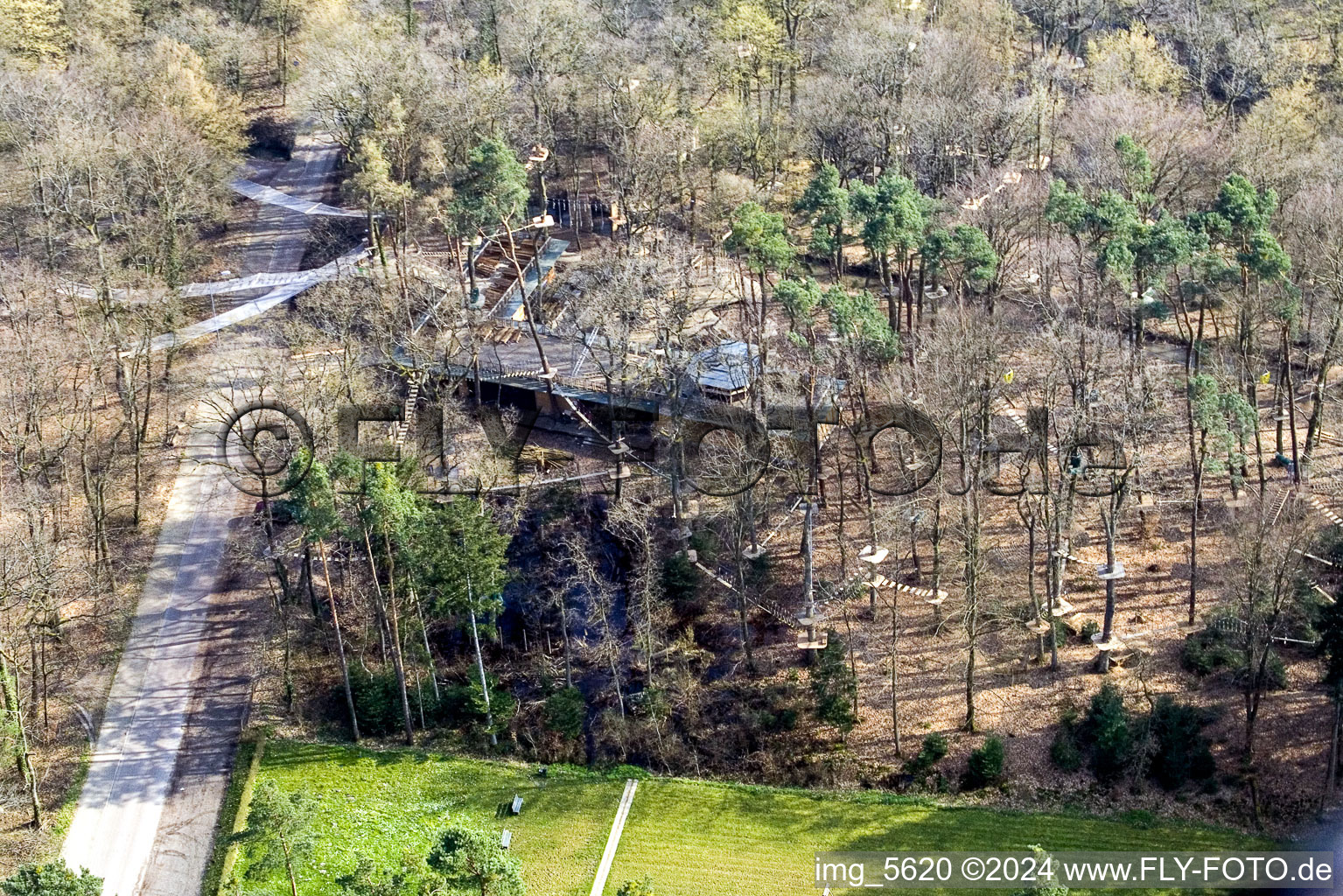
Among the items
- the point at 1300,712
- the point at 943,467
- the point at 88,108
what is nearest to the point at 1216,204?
the point at 943,467

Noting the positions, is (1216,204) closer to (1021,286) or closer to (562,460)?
(1021,286)

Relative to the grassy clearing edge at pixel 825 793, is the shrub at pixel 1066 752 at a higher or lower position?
higher

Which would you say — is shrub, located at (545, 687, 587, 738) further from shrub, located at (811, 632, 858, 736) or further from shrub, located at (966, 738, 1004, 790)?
shrub, located at (966, 738, 1004, 790)

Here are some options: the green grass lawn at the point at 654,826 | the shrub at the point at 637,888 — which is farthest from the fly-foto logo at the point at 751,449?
the shrub at the point at 637,888

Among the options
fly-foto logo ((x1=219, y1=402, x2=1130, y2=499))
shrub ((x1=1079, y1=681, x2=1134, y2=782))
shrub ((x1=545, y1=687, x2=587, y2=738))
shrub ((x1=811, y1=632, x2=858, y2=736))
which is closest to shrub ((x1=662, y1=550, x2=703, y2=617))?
fly-foto logo ((x1=219, y1=402, x2=1130, y2=499))

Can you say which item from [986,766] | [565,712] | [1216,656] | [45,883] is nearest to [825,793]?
[986,766]

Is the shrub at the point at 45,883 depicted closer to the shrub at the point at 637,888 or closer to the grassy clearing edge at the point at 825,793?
the grassy clearing edge at the point at 825,793
